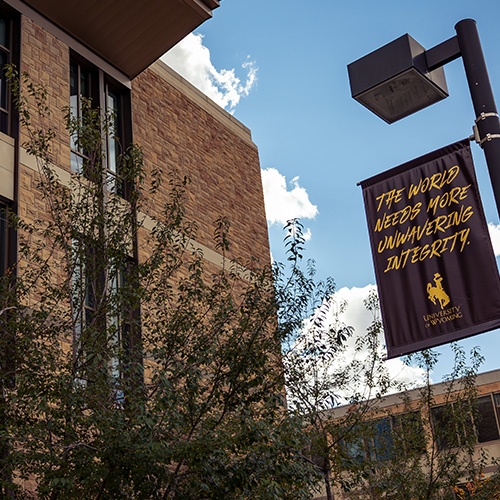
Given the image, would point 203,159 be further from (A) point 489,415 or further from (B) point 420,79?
(A) point 489,415

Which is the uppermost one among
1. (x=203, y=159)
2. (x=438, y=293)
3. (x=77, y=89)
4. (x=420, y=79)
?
(x=77, y=89)

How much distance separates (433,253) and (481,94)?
1.50 metres

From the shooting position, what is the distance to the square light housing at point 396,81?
7.07m

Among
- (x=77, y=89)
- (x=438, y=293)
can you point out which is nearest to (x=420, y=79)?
(x=438, y=293)

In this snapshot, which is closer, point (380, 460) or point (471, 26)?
point (471, 26)

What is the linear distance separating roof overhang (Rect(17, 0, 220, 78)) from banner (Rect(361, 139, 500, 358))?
10588 millimetres

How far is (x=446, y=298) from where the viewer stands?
7.15 meters

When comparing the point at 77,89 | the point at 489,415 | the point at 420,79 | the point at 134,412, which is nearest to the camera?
the point at 420,79

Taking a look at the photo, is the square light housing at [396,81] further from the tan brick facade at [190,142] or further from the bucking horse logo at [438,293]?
the tan brick facade at [190,142]

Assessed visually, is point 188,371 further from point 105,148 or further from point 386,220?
point 105,148

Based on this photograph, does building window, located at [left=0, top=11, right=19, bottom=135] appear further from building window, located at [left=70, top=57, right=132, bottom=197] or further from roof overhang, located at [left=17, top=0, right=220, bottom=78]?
building window, located at [left=70, top=57, right=132, bottom=197]

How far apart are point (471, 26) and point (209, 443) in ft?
14.6

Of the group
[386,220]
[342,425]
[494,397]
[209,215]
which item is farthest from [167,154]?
[494,397]

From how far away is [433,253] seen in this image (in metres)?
7.33
